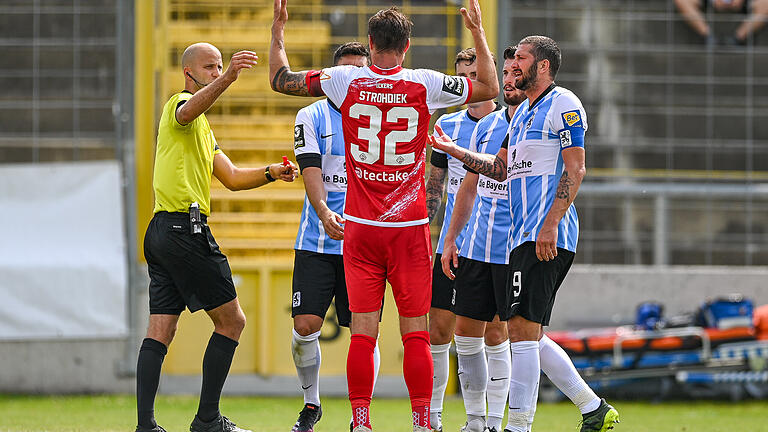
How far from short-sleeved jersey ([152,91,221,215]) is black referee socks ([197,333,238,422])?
730 mm

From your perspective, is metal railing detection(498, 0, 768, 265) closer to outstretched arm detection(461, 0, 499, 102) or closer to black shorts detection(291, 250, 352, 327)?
black shorts detection(291, 250, 352, 327)

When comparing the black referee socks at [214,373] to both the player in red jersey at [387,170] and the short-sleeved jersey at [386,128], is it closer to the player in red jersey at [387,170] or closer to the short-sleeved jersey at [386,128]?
the player in red jersey at [387,170]

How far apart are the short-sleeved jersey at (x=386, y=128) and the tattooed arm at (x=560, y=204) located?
0.64 m

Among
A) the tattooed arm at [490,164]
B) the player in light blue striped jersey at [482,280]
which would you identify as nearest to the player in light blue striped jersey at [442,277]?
the player in light blue striped jersey at [482,280]

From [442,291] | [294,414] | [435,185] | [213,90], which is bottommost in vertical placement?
[294,414]

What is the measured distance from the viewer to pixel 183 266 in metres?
5.51

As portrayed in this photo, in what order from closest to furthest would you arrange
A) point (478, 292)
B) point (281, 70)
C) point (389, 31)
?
point (389, 31) < point (281, 70) < point (478, 292)

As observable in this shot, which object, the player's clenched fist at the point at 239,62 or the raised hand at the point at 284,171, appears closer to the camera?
the player's clenched fist at the point at 239,62

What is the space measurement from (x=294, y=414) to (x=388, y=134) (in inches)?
180

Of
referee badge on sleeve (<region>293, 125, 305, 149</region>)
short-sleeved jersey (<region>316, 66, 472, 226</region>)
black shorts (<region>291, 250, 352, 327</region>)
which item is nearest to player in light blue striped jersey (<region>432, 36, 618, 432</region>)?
short-sleeved jersey (<region>316, 66, 472, 226</region>)

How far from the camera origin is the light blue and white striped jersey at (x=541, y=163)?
533 centimetres

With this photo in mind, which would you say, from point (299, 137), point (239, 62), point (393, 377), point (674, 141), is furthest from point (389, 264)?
point (674, 141)

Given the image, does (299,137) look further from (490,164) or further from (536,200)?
(536,200)

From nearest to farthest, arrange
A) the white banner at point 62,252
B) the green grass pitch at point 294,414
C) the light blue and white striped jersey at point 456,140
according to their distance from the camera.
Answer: the light blue and white striped jersey at point 456,140 → the green grass pitch at point 294,414 → the white banner at point 62,252
